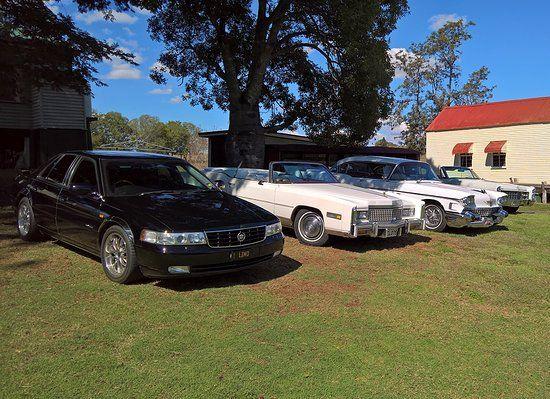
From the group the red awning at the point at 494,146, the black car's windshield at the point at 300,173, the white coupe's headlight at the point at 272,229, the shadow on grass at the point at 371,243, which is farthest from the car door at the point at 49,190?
the red awning at the point at 494,146

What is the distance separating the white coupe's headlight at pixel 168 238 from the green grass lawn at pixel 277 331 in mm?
598

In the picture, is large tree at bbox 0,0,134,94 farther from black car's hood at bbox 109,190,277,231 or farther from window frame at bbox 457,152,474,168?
window frame at bbox 457,152,474,168

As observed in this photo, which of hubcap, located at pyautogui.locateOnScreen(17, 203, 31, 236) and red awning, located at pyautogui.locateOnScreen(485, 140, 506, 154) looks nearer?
hubcap, located at pyautogui.locateOnScreen(17, 203, 31, 236)

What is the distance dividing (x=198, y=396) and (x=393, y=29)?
45.7 feet

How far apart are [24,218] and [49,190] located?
1.18 meters

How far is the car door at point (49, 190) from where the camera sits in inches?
251

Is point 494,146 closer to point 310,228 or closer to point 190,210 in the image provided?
point 310,228

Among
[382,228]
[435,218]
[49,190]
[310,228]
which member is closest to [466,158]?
[435,218]

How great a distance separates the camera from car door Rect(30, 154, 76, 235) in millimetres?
6375

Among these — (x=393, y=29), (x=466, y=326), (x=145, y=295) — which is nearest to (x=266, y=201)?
(x=145, y=295)

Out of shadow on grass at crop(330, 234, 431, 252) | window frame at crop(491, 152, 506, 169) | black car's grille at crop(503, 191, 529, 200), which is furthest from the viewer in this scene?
window frame at crop(491, 152, 506, 169)

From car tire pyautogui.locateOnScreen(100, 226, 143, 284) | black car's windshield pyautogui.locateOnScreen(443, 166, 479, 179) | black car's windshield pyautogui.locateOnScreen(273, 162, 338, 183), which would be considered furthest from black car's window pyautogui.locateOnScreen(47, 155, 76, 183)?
black car's windshield pyautogui.locateOnScreen(443, 166, 479, 179)

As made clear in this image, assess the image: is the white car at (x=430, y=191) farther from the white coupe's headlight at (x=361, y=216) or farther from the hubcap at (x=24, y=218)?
the hubcap at (x=24, y=218)

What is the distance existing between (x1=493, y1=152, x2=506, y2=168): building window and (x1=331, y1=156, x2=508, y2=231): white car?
1896 centimetres
